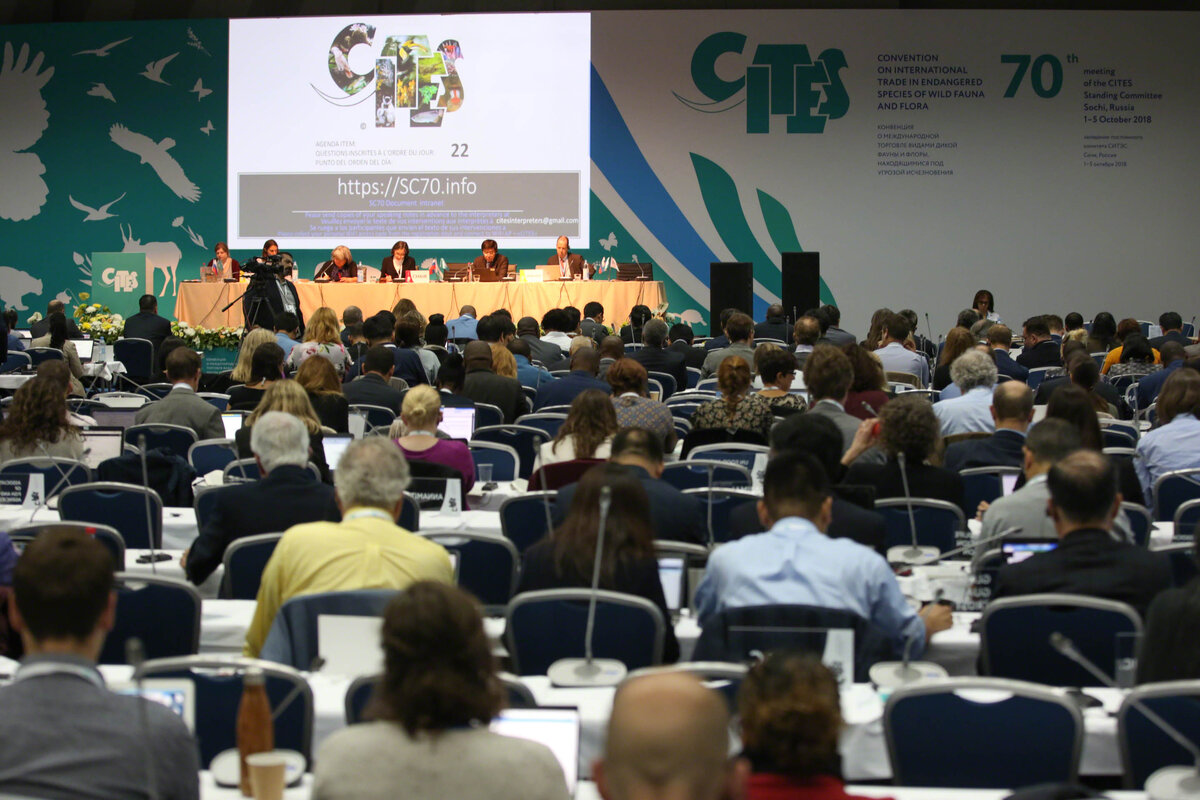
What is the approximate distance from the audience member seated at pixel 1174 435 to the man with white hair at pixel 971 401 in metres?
0.78

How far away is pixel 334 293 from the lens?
1409 centimetres

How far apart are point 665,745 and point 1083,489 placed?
6.92 ft

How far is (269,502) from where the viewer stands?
4.27 m

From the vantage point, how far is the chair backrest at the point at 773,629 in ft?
9.73

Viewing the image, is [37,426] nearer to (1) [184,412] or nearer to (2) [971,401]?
(1) [184,412]

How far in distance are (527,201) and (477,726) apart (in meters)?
14.6

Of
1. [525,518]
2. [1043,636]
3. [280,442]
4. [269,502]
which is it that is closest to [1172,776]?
[1043,636]

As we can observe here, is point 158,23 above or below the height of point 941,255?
above

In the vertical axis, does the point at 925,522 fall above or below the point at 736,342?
below

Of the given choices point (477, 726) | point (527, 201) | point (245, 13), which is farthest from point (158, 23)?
point (477, 726)

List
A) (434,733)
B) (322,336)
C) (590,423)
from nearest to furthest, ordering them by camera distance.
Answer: (434,733), (590,423), (322,336)

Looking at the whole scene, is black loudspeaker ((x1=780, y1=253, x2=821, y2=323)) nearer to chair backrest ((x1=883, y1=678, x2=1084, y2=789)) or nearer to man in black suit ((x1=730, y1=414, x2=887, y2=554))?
man in black suit ((x1=730, y1=414, x2=887, y2=554))

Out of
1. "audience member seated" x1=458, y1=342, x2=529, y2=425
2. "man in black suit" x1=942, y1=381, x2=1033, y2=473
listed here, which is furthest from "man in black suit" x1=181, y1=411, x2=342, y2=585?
"audience member seated" x1=458, y1=342, x2=529, y2=425

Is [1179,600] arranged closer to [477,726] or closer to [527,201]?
[477,726]
